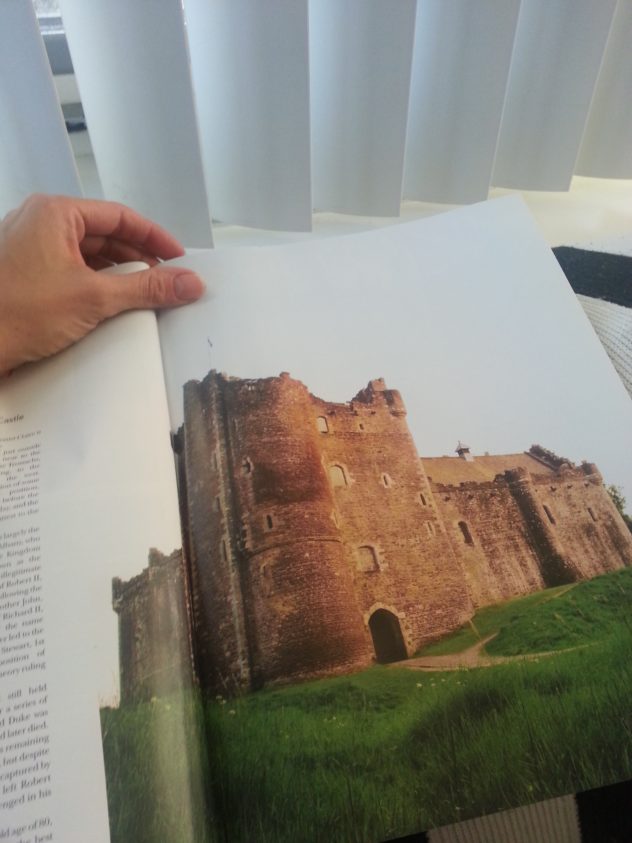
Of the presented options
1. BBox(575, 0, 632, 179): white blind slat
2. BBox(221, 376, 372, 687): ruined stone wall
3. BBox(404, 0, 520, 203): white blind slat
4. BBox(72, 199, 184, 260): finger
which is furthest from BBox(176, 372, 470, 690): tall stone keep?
BBox(575, 0, 632, 179): white blind slat

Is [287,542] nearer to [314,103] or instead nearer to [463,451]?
[463,451]

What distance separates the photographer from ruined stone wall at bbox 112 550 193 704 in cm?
54

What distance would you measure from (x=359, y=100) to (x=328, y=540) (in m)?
0.69

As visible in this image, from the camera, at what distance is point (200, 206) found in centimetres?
99

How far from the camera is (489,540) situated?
26.6 inches

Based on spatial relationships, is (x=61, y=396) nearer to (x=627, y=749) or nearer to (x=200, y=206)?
(x=200, y=206)

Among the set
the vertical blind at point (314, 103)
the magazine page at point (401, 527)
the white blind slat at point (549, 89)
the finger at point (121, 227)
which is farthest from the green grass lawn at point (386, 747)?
the white blind slat at point (549, 89)

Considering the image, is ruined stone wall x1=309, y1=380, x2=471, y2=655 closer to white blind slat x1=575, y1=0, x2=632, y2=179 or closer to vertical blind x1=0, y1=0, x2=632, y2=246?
vertical blind x1=0, y1=0, x2=632, y2=246

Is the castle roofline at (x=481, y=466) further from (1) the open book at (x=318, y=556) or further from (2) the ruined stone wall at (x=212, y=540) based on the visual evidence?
(2) the ruined stone wall at (x=212, y=540)

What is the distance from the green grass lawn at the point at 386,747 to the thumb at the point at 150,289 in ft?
1.43

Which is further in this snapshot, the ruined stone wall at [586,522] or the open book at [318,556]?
the ruined stone wall at [586,522]

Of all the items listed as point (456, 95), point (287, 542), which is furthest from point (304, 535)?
point (456, 95)

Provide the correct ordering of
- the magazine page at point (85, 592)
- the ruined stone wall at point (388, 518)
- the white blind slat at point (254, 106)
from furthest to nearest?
the white blind slat at point (254, 106)
the ruined stone wall at point (388, 518)
the magazine page at point (85, 592)

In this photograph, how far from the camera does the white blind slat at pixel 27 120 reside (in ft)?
2.53
